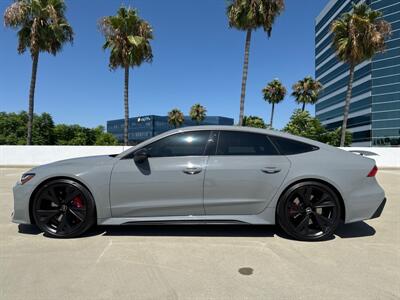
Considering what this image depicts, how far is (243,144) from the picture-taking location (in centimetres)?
355

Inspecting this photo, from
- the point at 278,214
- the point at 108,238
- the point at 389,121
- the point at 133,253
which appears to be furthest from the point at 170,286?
the point at 389,121

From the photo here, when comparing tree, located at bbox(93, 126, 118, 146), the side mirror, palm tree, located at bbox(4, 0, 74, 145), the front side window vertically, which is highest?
palm tree, located at bbox(4, 0, 74, 145)

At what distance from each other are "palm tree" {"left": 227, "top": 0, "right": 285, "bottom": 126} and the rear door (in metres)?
13.7

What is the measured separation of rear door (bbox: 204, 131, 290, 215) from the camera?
11.0ft

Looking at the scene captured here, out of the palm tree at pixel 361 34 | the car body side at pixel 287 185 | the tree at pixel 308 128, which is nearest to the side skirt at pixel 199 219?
the car body side at pixel 287 185

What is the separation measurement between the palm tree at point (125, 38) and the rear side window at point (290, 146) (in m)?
15.9

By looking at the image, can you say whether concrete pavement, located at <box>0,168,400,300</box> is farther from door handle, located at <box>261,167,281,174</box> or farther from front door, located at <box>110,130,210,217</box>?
door handle, located at <box>261,167,281,174</box>

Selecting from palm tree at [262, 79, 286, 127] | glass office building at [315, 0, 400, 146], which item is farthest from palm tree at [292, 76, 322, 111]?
glass office building at [315, 0, 400, 146]

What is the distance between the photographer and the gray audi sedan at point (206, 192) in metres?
3.37

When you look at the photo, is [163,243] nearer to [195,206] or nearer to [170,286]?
[195,206]

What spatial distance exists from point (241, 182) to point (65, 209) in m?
2.32

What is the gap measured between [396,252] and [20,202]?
470 cm

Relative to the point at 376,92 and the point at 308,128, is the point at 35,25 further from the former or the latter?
the point at 376,92

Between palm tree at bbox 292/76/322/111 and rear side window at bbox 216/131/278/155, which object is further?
palm tree at bbox 292/76/322/111
